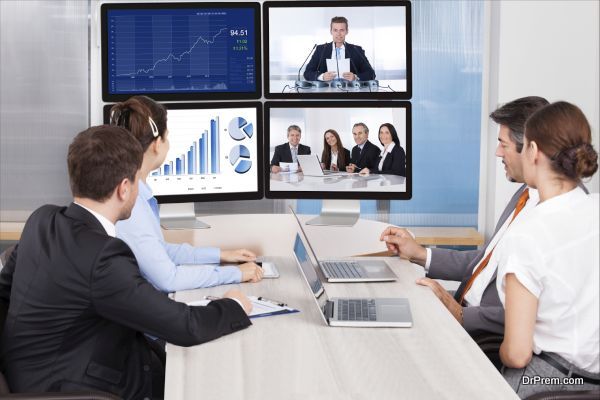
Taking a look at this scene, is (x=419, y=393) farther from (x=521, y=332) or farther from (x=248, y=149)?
(x=248, y=149)

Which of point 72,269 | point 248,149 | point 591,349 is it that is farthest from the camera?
point 248,149

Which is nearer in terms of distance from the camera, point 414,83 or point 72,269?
point 72,269

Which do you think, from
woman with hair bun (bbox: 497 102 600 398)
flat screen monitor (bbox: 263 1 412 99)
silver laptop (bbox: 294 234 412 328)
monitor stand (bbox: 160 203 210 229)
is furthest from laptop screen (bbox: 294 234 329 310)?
flat screen monitor (bbox: 263 1 412 99)

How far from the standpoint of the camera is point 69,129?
4.48 meters

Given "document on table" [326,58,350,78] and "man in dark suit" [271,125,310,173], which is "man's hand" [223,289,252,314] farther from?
"document on table" [326,58,350,78]

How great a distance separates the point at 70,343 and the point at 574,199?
125 cm

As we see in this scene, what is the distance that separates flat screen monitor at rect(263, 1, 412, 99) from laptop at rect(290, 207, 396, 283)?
0.90 metres

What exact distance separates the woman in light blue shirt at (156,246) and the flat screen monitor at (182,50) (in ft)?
2.44

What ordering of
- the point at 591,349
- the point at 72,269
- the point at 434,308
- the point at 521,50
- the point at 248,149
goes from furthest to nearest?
the point at 521,50 → the point at 248,149 → the point at 434,308 → the point at 591,349 → the point at 72,269

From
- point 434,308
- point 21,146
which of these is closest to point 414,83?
point 21,146

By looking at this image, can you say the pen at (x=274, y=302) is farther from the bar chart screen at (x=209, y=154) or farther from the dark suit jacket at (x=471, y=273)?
the bar chart screen at (x=209, y=154)

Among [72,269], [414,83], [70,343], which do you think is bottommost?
[70,343]

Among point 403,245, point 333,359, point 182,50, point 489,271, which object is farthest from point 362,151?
point 333,359

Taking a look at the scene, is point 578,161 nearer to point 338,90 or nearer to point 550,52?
point 338,90
